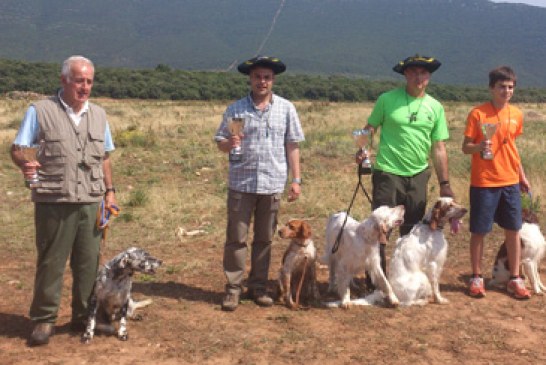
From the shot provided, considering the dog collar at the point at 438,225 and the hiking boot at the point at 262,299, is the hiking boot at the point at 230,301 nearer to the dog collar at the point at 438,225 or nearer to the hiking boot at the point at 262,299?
the hiking boot at the point at 262,299

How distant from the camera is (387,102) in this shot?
217 inches

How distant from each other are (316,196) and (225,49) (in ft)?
597

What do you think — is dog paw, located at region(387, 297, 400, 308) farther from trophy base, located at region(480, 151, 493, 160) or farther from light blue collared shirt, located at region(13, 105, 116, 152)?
light blue collared shirt, located at region(13, 105, 116, 152)

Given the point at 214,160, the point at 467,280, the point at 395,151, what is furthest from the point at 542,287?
the point at 214,160

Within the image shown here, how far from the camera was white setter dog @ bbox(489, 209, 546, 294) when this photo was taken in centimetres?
612

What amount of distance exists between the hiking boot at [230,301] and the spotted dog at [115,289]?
0.95 metres

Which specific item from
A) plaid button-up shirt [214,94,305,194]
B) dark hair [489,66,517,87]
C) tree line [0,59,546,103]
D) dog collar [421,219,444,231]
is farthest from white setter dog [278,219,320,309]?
tree line [0,59,546,103]

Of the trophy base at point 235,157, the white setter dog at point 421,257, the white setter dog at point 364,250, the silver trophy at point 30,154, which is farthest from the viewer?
the white setter dog at point 421,257

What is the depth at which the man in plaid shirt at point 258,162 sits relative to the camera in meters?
5.30

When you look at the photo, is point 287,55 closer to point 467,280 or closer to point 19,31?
point 19,31

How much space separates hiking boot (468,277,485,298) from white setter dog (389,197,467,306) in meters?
0.49

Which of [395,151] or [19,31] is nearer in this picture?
[395,151]

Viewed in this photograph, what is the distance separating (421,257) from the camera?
5.65 meters

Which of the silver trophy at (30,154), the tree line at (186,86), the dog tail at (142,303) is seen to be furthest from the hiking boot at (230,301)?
the tree line at (186,86)
